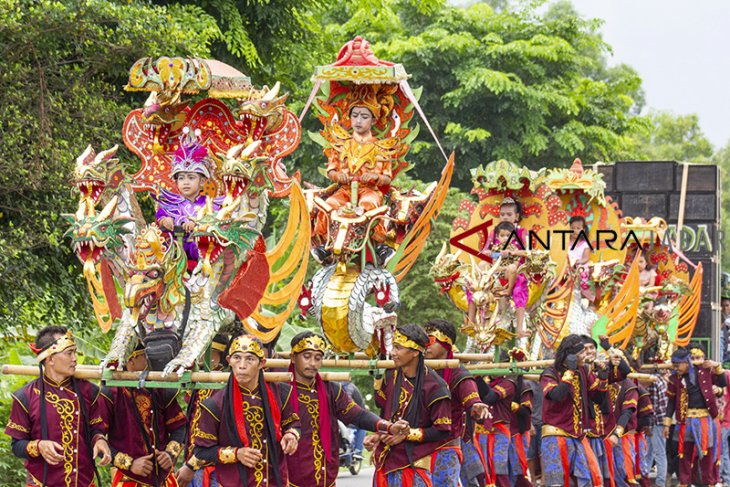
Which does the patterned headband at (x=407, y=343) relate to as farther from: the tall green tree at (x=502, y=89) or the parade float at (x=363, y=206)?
the tall green tree at (x=502, y=89)

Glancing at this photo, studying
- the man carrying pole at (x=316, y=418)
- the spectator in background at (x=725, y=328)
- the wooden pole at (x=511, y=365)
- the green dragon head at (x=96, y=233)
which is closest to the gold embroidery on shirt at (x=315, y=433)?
the man carrying pole at (x=316, y=418)

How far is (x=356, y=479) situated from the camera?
18125 mm

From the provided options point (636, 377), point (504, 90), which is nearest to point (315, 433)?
point (636, 377)

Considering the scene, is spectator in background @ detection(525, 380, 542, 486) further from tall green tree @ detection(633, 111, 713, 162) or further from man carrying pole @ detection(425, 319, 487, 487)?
tall green tree @ detection(633, 111, 713, 162)

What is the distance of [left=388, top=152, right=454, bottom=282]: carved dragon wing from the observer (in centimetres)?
1203

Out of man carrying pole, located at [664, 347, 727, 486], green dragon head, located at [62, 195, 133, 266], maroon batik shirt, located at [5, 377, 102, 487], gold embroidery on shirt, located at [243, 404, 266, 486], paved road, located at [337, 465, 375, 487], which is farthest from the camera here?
paved road, located at [337, 465, 375, 487]

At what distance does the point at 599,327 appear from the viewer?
47.8 ft

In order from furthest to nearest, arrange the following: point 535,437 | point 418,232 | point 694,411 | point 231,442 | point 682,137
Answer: point 682,137, point 694,411, point 535,437, point 418,232, point 231,442

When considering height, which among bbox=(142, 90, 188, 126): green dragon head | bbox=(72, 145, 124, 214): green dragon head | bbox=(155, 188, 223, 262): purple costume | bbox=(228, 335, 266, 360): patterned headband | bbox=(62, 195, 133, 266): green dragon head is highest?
bbox=(142, 90, 188, 126): green dragon head

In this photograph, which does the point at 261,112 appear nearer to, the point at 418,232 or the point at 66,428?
the point at 418,232

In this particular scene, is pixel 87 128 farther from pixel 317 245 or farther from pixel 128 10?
pixel 317 245

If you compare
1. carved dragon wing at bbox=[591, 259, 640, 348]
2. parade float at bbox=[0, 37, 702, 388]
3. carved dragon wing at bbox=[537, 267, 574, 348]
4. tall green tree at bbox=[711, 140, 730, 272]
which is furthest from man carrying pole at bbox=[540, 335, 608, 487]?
tall green tree at bbox=[711, 140, 730, 272]

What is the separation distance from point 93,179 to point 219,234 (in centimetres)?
109

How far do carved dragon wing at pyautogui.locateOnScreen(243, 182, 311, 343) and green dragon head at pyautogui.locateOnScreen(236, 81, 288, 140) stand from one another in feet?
1.73
